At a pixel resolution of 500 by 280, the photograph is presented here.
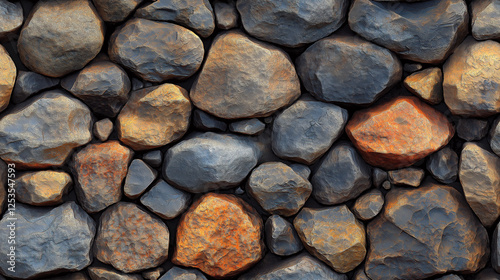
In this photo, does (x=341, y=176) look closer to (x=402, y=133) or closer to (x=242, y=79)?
(x=402, y=133)

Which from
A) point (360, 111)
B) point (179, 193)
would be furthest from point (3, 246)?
point (360, 111)

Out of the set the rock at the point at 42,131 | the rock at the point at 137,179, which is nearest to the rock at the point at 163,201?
the rock at the point at 137,179

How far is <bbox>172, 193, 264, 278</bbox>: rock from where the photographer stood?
1608mm

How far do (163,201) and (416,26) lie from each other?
42.7 inches

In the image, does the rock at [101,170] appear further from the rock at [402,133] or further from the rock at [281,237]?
the rock at [402,133]

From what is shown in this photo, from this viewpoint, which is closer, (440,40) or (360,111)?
(440,40)

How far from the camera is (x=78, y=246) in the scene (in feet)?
5.28

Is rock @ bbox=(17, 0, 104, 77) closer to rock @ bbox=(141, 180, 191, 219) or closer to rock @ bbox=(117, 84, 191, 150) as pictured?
rock @ bbox=(117, 84, 191, 150)

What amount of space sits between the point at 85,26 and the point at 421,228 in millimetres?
1370

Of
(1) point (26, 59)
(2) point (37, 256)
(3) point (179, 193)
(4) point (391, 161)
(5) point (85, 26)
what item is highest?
(5) point (85, 26)

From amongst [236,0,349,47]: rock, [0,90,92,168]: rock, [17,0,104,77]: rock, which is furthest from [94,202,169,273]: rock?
[236,0,349,47]: rock

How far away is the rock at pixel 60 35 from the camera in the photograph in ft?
5.05

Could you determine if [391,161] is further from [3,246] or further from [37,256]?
[3,246]

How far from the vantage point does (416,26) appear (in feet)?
5.04
